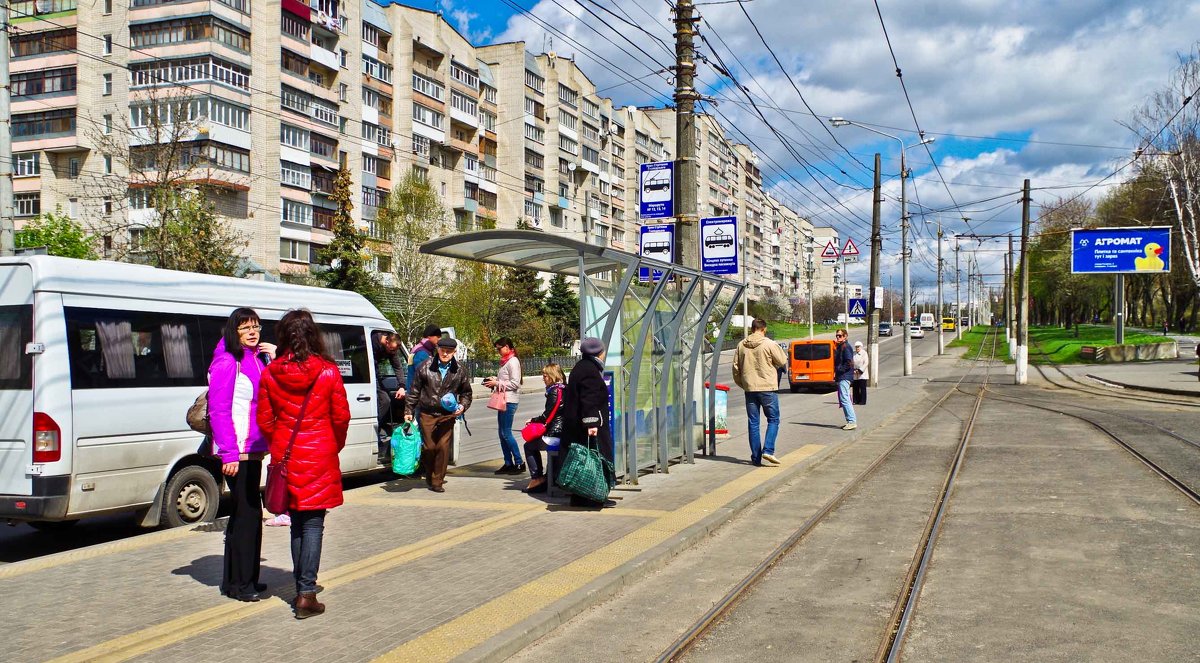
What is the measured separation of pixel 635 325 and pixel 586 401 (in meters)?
2.05

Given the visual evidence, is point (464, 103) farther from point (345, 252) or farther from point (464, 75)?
point (345, 252)

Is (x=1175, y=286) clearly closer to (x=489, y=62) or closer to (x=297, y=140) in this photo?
(x=489, y=62)

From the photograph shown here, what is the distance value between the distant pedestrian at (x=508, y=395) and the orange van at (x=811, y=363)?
22880mm

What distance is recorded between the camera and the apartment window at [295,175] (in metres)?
47.5

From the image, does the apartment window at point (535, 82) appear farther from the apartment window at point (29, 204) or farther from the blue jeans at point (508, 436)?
the blue jeans at point (508, 436)

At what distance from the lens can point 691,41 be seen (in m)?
12.9

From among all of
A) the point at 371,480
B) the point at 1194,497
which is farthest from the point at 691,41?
the point at 1194,497

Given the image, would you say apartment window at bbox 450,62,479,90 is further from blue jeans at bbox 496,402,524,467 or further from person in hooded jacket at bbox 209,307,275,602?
person in hooded jacket at bbox 209,307,275,602

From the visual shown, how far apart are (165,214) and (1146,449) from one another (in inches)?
954

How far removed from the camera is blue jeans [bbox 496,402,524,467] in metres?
11.1

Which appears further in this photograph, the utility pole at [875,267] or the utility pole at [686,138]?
the utility pole at [875,267]

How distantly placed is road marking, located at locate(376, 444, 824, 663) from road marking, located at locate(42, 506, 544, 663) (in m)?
1.15

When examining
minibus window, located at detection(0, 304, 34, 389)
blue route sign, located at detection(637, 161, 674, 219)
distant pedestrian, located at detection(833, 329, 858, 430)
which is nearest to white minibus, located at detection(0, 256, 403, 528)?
minibus window, located at detection(0, 304, 34, 389)

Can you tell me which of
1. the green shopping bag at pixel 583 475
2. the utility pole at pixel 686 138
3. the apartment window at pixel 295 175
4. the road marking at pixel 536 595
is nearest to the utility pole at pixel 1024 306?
the utility pole at pixel 686 138
